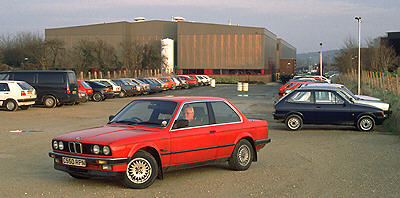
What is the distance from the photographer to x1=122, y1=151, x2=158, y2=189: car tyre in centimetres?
808

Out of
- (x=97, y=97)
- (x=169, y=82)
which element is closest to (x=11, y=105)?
(x=97, y=97)

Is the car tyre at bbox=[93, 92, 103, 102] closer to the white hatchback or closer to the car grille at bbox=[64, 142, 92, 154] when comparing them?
the white hatchback

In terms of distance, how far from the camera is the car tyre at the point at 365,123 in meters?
17.0

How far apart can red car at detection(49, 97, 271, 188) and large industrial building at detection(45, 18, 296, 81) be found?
79404 millimetres

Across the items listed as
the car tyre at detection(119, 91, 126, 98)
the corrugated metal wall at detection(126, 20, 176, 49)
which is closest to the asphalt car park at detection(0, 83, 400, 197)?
the car tyre at detection(119, 91, 126, 98)

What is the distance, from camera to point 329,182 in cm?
889

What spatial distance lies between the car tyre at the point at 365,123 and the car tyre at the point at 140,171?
10.5 m

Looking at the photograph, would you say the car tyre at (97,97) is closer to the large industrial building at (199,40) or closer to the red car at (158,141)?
the red car at (158,141)

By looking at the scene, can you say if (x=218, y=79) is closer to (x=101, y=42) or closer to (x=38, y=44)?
(x=101, y=42)

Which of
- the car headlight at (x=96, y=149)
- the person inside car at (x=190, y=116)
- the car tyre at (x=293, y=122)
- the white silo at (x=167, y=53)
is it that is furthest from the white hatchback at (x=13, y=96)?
the white silo at (x=167, y=53)

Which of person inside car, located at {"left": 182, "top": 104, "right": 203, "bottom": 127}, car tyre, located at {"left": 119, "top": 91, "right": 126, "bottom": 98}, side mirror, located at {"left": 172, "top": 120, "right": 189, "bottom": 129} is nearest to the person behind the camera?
side mirror, located at {"left": 172, "top": 120, "right": 189, "bottom": 129}

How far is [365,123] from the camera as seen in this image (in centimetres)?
1700

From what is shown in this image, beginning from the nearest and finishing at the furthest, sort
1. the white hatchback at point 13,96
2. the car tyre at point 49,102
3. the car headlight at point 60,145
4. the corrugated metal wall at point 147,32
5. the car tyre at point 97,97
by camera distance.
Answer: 1. the car headlight at point 60,145
2. the white hatchback at point 13,96
3. the car tyre at point 49,102
4. the car tyre at point 97,97
5. the corrugated metal wall at point 147,32

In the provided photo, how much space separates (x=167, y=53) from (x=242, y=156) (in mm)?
80975
